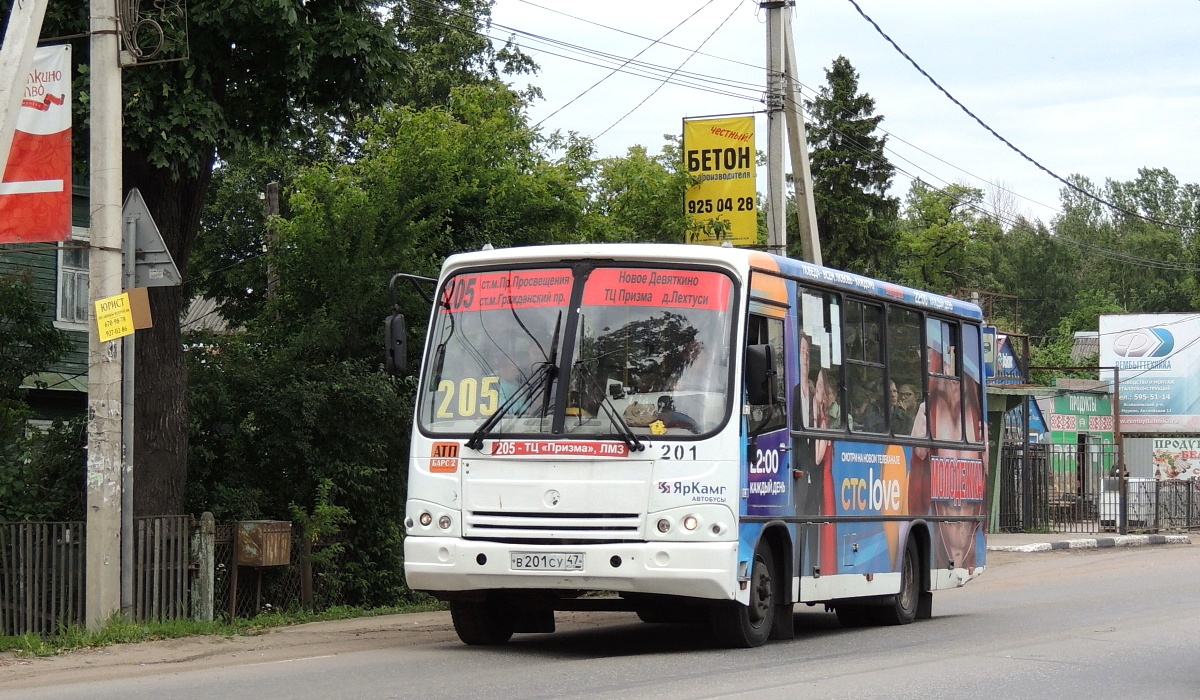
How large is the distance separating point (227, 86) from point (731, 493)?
6685mm

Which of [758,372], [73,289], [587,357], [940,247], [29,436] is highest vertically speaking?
A: [940,247]

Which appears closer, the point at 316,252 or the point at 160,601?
the point at 160,601

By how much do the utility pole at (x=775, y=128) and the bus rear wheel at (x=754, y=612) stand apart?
9.21 m

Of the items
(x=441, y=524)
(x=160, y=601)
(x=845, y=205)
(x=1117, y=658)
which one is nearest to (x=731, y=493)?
(x=441, y=524)

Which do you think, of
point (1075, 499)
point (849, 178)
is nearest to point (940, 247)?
point (849, 178)

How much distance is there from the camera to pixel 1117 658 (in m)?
11.5

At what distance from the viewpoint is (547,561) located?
35.7ft

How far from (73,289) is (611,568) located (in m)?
15.7

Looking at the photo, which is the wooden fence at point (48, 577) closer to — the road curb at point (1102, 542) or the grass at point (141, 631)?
the grass at point (141, 631)

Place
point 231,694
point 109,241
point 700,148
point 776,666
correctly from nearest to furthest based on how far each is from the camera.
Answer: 1. point 231,694
2. point 776,666
3. point 109,241
4. point 700,148

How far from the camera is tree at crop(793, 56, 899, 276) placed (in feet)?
197

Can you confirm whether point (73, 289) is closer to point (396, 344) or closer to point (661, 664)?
point (396, 344)

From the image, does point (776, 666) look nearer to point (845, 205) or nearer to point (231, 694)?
point (231, 694)

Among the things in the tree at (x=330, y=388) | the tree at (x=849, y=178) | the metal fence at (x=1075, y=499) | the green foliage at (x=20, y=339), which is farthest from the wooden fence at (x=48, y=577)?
the tree at (x=849, y=178)
